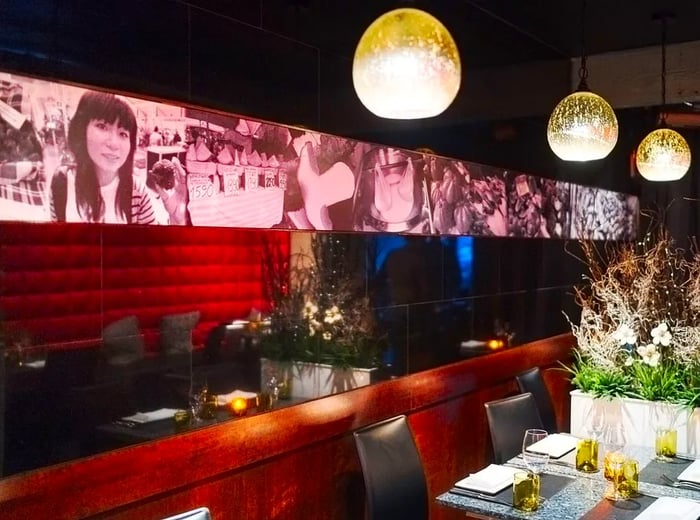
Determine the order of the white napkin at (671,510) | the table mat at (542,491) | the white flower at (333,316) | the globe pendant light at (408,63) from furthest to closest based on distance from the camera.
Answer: the white flower at (333,316) < the table mat at (542,491) < the white napkin at (671,510) < the globe pendant light at (408,63)

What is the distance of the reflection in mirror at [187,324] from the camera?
2219 millimetres

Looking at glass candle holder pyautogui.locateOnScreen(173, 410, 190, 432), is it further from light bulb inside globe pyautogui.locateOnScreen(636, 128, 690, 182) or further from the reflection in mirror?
light bulb inside globe pyautogui.locateOnScreen(636, 128, 690, 182)

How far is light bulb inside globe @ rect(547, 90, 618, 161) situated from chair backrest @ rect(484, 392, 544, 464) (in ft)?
4.00

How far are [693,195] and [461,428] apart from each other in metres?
4.33

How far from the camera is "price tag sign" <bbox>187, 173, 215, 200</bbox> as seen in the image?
8.03 ft

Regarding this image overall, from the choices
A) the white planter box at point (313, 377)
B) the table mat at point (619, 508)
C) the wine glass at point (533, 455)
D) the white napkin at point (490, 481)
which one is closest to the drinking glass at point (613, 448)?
the table mat at point (619, 508)

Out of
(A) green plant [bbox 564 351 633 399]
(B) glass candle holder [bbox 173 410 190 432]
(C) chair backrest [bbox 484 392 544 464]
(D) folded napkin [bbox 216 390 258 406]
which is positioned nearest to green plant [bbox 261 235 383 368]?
(D) folded napkin [bbox 216 390 258 406]

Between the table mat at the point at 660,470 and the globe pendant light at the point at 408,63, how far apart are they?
5.93 feet

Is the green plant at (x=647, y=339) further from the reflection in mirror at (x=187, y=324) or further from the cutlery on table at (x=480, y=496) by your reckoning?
the cutlery on table at (x=480, y=496)

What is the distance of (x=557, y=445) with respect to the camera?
311 cm

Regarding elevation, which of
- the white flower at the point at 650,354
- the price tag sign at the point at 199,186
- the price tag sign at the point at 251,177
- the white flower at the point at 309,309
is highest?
the price tag sign at the point at 251,177

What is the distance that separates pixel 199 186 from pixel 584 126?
5.26ft

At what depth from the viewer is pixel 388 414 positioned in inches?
137

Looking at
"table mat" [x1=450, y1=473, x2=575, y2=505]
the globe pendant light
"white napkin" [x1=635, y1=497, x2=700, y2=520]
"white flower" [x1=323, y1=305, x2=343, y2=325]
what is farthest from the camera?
"white flower" [x1=323, y1=305, x2=343, y2=325]
